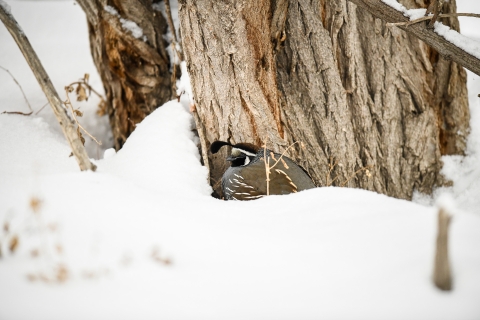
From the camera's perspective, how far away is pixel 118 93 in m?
3.96

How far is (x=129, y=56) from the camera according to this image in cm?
378

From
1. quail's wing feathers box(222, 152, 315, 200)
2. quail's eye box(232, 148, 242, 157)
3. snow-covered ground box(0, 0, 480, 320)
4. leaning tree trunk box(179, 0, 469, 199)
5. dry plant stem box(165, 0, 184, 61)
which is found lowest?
snow-covered ground box(0, 0, 480, 320)

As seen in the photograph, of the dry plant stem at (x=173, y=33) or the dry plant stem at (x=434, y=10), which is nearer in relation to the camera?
the dry plant stem at (x=434, y=10)

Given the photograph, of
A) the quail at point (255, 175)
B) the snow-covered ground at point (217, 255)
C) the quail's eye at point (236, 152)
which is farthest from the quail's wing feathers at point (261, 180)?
the snow-covered ground at point (217, 255)

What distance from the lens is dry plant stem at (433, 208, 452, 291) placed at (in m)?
1.13

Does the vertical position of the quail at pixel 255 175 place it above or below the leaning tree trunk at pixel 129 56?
below

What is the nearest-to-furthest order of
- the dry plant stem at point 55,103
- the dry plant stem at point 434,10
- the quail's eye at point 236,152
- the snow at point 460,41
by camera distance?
the dry plant stem at point 55,103 → the dry plant stem at point 434,10 → the snow at point 460,41 → the quail's eye at point 236,152

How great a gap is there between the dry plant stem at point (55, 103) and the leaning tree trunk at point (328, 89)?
1.13 metres

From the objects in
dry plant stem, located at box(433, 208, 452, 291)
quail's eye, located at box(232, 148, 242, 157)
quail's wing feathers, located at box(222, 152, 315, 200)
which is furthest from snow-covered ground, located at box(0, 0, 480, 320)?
quail's eye, located at box(232, 148, 242, 157)

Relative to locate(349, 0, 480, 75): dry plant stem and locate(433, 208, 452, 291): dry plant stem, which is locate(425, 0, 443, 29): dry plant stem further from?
locate(433, 208, 452, 291): dry plant stem

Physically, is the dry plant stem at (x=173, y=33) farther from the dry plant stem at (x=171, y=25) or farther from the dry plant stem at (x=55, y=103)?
the dry plant stem at (x=55, y=103)

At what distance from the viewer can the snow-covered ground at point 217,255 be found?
4.03 ft

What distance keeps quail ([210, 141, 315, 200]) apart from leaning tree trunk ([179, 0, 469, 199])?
143 millimetres

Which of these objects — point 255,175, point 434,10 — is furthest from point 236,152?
point 434,10
